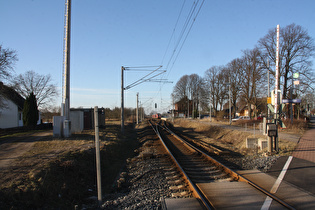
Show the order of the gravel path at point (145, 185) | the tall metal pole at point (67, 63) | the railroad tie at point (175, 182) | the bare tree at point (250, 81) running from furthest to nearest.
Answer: the bare tree at point (250, 81) < the tall metal pole at point (67, 63) < the railroad tie at point (175, 182) < the gravel path at point (145, 185)

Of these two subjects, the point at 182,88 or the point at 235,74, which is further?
the point at 182,88

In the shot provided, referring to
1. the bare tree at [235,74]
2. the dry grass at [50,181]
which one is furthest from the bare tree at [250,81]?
the dry grass at [50,181]

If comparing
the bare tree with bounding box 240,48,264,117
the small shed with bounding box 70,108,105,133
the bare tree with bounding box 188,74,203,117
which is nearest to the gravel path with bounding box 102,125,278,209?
the small shed with bounding box 70,108,105,133

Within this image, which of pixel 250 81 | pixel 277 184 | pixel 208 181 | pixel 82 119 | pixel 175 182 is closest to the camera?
pixel 277 184

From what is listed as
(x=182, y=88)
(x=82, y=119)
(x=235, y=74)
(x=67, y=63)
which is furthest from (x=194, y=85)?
(x=67, y=63)

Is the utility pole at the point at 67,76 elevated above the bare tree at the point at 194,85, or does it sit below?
below

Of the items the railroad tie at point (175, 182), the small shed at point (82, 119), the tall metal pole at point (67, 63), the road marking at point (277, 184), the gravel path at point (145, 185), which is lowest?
the gravel path at point (145, 185)

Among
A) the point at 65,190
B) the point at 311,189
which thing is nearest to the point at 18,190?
the point at 65,190

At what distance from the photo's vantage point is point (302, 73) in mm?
32156

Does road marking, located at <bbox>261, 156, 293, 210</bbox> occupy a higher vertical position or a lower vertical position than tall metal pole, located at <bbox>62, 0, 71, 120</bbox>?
lower

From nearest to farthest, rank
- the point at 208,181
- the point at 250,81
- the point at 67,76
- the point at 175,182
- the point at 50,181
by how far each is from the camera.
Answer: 1. the point at 50,181
2. the point at 175,182
3. the point at 208,181
4. the point at 67,76
5. the point at 250,81

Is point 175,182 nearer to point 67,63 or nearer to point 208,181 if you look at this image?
point 208,181

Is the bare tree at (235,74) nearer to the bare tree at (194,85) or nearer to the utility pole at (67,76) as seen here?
the bare tree at (194,85)

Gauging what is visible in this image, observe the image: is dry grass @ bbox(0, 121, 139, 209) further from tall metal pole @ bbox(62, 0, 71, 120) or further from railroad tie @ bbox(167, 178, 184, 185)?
tall metal pole @ bbox(62, 0, 71, 120)
